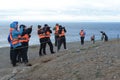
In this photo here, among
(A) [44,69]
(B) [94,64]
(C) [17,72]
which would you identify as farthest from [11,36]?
(B) [94,64]

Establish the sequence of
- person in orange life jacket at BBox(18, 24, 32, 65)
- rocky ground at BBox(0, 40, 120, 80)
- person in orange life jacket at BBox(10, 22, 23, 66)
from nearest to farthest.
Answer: rocky ground at BBox(0, 40, 120, 80), person in orange life jacket at BBox(10, 22, 23, 66), person in orange life jacket at BBox(18, 24, 32, 65)

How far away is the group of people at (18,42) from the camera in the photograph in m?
17.8

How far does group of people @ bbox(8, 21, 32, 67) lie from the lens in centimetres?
1783

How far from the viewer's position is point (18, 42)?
18250 mm

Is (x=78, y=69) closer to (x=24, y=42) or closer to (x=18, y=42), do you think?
(x=18, y=42)

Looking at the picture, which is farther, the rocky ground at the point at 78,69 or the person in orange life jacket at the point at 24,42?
the person in orange life jacket at the point at 24,42

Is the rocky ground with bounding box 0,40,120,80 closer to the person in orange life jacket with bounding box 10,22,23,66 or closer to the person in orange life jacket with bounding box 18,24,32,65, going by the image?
the person in orange life jacket with bounding box 10,22,23,66

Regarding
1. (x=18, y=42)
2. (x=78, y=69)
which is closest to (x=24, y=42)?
(x=18, y=42)

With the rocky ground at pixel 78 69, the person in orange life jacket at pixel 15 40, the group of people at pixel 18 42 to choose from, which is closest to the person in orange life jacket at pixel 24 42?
the group of people at pixel 18 42

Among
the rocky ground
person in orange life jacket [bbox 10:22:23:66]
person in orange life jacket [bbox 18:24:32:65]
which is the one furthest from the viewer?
person in orange life jacket [bbox 18:24:32:65]

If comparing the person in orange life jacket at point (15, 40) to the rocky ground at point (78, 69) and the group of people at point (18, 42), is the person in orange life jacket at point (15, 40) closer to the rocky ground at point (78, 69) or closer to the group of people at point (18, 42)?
the group of people at point (18, 42)

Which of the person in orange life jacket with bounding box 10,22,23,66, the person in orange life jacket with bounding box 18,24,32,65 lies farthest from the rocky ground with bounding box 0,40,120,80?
the person in orange life jacket with bounding box 18,24,32,65

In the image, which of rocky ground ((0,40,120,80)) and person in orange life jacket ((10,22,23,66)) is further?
person in orange life jacket ((10,22,23,66))

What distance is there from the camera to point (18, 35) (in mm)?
18062
